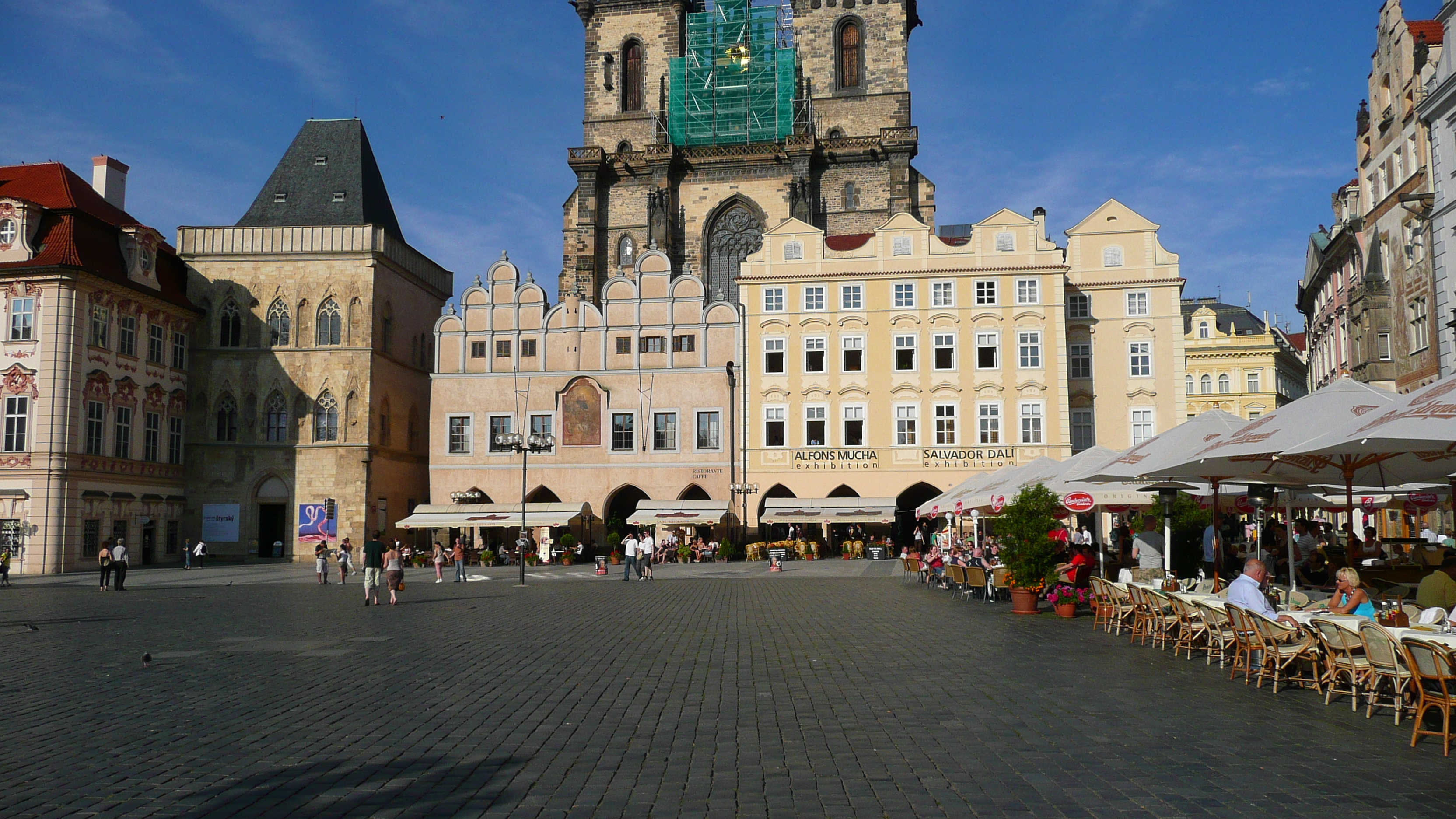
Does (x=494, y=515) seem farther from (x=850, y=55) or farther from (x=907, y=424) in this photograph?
(x=850, y=55)

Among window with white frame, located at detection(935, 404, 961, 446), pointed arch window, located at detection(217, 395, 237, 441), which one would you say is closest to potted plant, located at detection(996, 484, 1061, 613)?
window with white frame, located at detection(935, 404, 961, 446)

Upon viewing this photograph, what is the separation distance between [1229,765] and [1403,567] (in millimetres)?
11691

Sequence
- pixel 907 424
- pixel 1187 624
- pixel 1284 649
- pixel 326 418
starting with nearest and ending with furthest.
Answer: pixel 1284 649
pixel 1187 624
pixel 907 424
pixel 326 418

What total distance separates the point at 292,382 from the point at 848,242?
80.9 ft

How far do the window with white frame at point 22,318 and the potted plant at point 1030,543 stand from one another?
38189mm

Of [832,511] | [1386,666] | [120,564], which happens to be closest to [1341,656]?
[1386,666]

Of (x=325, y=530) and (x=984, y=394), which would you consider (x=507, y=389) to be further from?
(x=984, y=394)

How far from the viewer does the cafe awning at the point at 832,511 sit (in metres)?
45.7

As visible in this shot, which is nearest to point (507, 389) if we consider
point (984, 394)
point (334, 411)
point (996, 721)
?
point (334, 411)

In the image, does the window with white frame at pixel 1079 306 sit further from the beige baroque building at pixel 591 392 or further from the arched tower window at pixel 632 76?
the arched tower window at pixel 632 76

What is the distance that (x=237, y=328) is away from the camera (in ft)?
167

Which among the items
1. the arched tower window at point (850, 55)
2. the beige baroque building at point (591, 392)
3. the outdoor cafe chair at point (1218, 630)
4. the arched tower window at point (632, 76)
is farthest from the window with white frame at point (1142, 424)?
the outdoor cafe chair at point (1218, 630)

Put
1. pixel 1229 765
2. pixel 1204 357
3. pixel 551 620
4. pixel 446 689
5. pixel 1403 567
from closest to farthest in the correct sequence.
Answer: pixel 1229 765, pixel 446 689, pixel 1403 567, pixel 551 620, pixel 1204 357

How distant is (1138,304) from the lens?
47.7 meters
